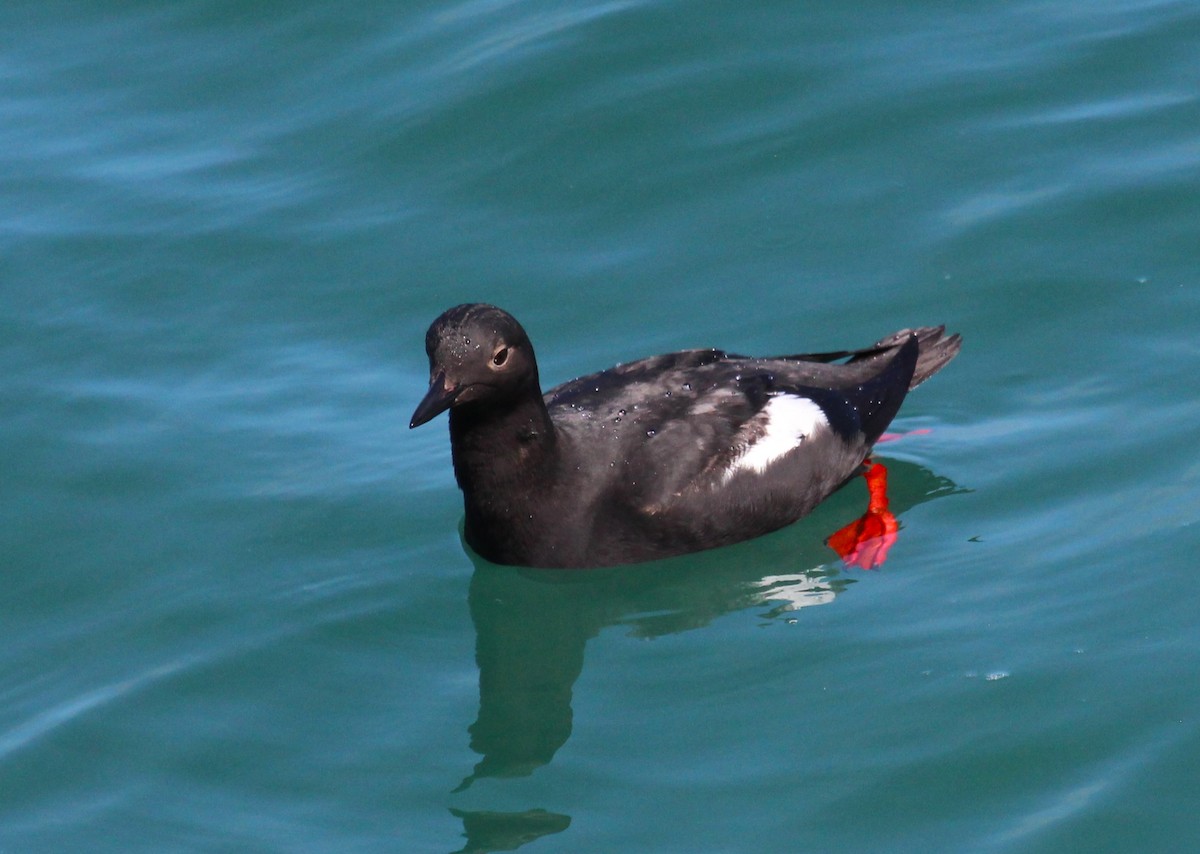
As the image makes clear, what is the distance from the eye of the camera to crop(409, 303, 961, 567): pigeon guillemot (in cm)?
802

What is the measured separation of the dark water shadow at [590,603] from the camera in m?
7.51

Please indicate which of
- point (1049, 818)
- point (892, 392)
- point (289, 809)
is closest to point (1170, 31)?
point (892, 392)

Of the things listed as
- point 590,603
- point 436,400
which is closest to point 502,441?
point 436,400

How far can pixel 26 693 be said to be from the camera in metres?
7.82

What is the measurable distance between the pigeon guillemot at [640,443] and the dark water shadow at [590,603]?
0.36ft

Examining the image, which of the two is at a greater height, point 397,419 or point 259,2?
point 259,2

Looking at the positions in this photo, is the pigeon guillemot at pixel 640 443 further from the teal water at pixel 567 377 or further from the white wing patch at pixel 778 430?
the teal water at pixel 567 377

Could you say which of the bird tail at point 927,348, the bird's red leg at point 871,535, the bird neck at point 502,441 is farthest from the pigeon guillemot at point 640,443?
the bird's red leg at point 871,535

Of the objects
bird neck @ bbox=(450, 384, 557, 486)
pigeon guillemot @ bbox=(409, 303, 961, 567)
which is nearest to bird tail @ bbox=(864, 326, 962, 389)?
pigeon guillemot @ bbox=(409, 303, 961, 567)

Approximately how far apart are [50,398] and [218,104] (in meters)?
3.16

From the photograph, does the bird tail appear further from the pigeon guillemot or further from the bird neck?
the bird neck

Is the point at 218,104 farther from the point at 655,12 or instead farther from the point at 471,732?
the point at 471,732

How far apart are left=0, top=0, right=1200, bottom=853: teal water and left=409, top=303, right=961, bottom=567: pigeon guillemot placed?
20cm

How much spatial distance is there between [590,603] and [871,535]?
1.32 meters
